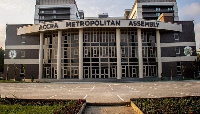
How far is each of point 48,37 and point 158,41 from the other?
2270cm

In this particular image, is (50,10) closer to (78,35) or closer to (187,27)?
(78,35)

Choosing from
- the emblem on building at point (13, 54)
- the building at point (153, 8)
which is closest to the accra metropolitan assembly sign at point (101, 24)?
the emblem on building at point (13, 54)

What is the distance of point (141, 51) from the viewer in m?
30.4

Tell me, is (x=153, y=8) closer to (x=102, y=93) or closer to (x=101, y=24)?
(x=101, y=24)

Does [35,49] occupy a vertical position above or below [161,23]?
below

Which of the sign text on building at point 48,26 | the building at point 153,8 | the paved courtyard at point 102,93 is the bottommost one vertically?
the paved courtyard at point 102,93

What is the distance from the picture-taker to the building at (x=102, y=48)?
30234mm

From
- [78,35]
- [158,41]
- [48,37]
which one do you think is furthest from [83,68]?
[158,41]

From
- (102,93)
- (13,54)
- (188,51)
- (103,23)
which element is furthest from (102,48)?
(13,54)

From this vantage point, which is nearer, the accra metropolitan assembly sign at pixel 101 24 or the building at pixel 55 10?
the accra metropolitan assembly sign at pixel 101 24

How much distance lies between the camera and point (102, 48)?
31484mm

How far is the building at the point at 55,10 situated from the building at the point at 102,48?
102ft

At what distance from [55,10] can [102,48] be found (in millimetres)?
41137

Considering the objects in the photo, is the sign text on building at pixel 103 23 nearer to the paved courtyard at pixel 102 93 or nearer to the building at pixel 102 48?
the building at pixel 102 48
